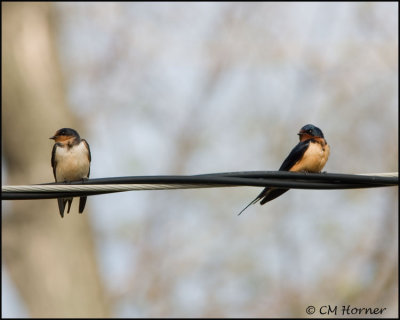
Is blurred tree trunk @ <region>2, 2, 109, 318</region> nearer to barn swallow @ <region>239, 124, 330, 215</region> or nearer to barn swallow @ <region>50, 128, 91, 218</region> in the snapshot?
barn swallow @ <region>50, 128, 91, 218</region>

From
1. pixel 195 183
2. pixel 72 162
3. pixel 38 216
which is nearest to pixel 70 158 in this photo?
pixel 72 162

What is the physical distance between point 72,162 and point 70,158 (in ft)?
0.12

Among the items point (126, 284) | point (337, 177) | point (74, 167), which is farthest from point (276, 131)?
point (337, 177)

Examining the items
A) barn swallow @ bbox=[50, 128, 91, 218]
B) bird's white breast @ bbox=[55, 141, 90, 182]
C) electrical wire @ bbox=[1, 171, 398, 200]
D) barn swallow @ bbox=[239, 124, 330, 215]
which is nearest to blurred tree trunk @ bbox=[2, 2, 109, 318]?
barn swallow @ bbox=[50, 128, 91, 218]

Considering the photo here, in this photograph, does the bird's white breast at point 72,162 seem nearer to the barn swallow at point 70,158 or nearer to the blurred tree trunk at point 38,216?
the barn swallow at point 70,158

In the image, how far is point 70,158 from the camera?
248 inches

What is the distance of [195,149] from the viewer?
1504 centimetres

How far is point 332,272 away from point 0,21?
7.18 meters

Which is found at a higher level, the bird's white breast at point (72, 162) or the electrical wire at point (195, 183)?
the bird's white breast at point (72, 162)

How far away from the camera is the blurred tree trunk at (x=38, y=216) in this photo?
11.7 metres

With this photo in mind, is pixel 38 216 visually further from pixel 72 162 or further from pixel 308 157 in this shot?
pixel 308 157

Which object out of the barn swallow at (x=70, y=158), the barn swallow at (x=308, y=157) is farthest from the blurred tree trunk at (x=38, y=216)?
the barn swallow at (x=308, y=157)

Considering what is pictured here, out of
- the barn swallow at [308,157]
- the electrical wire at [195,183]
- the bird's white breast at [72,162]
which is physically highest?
the bird's white breast at [72,162]

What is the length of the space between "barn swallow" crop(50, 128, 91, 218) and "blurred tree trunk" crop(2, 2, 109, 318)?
213 inches
